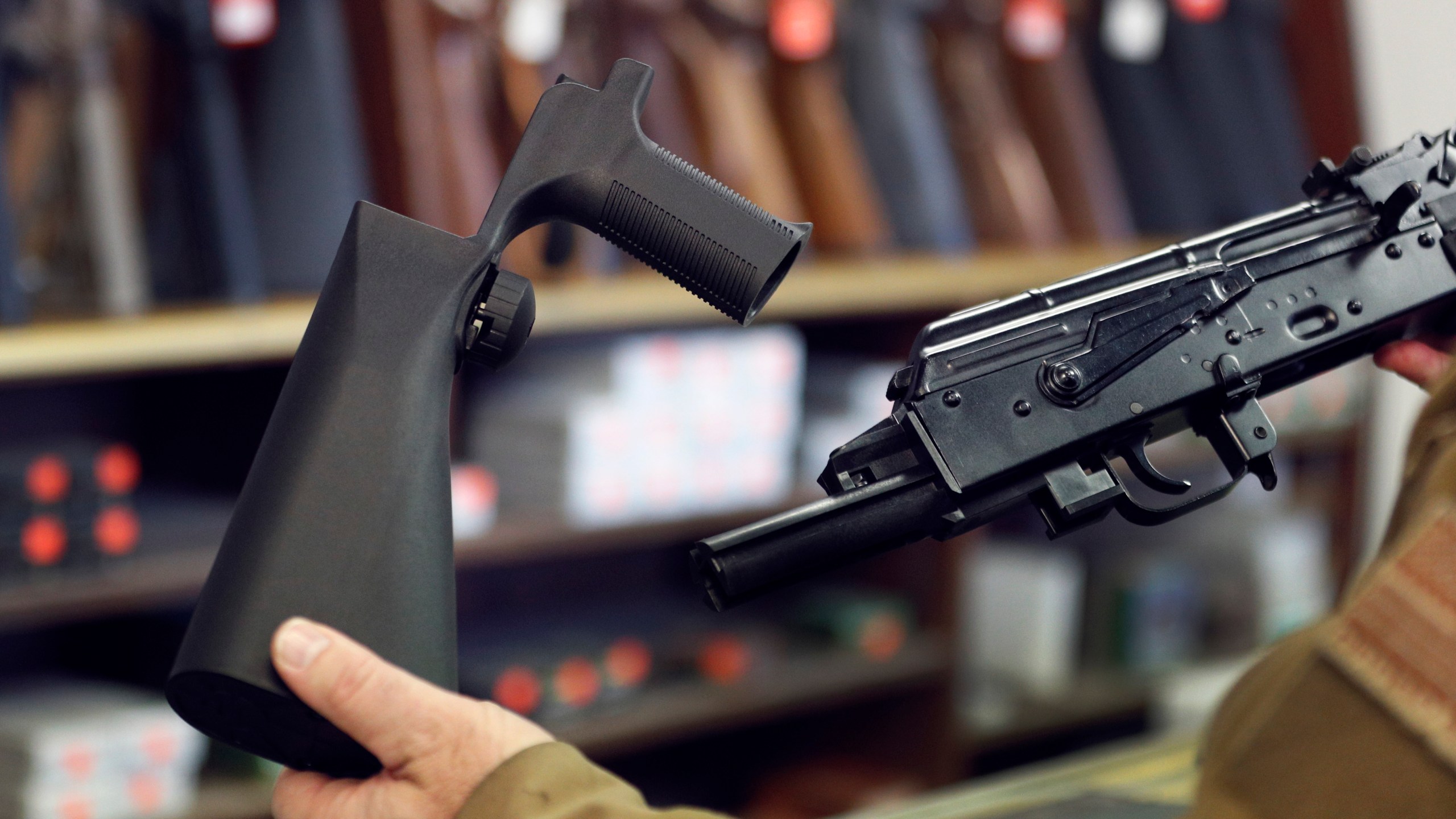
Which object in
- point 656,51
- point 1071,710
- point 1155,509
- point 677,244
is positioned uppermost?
point 656,51

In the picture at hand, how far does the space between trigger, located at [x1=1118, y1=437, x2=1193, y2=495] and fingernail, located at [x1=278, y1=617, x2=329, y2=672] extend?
0.47 m

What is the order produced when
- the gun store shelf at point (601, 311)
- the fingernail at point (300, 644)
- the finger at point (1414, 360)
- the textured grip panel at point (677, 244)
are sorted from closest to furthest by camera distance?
the fingernail at point (300, 644)
the textured grip panel at point (677, 244)
the finger at point (1414, 360)
the gun store shelf at point (601, 311)

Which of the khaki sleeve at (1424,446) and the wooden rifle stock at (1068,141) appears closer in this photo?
the khaki sleeve at (1424,446)

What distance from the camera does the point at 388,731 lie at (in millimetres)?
570

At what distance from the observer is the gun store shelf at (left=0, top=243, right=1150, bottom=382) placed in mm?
1245

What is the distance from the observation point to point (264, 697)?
55 cm

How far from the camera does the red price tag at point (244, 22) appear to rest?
1.36 metres

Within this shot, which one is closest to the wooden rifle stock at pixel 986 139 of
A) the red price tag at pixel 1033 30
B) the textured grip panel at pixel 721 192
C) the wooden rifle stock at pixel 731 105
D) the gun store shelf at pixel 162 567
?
the red price tag at pixel 1033 30

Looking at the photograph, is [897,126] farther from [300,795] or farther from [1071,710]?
[300,795]

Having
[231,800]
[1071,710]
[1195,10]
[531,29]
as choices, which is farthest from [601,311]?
[1195,10]

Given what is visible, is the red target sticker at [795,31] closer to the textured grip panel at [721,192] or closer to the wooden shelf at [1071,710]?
the wooden shelf at [1071,710]

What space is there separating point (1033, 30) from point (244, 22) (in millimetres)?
1238

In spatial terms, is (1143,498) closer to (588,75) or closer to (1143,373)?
(588,75)

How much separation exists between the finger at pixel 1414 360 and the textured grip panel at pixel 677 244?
522mm
